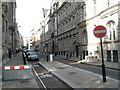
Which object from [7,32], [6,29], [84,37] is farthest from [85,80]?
[7,32]

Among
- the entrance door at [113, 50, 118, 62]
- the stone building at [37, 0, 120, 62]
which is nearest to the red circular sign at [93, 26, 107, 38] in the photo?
the stone building at [37, 0, 120, 62]

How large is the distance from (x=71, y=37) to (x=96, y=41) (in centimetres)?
1509

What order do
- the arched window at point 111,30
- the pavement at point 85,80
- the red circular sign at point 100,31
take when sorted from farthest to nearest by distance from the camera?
the arched window at point 111,30 → the red circular sign at point 100,31 → the pavement at point 85,80

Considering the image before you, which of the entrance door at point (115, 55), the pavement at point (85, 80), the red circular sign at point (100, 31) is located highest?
the red circular sign at point (100, 31)

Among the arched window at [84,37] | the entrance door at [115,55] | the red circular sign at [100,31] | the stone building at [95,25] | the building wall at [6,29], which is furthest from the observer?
the arched window at [84,37]

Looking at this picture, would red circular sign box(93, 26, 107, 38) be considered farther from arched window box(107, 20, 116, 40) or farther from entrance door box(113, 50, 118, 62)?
arched window box(107, 20, 116, 40)

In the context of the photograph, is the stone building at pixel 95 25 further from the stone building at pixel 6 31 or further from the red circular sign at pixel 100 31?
the stone building at pixel 6 31

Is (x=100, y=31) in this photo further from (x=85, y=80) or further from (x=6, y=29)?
(x=6, y=29)

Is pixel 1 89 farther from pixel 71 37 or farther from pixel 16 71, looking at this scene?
pixel 71 37

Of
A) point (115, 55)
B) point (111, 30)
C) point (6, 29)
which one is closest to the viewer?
point (115, 55)

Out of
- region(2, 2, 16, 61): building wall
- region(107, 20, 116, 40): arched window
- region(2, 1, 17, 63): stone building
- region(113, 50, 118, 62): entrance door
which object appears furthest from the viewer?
region(2, 1, 17, 63): stone building

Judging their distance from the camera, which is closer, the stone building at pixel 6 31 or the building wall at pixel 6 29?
the building wall at pixel 6 29

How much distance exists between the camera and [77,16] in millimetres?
35219

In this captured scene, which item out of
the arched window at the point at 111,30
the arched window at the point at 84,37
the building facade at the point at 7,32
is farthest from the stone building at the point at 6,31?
the arched window at the point at 111,30
